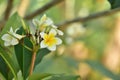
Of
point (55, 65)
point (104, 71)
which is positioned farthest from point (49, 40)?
point (55, 65)

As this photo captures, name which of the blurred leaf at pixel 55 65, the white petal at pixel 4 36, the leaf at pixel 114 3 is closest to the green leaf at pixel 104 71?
the blurred leaf at pixel 55 65

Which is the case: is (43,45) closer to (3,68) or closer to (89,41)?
(3,68)

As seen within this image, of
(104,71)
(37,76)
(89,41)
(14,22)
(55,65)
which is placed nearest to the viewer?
(37,76)

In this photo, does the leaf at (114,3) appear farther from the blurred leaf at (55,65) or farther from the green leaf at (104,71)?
the blurred leaf at (55,65)

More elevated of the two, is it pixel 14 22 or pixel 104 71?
pixel 14 22

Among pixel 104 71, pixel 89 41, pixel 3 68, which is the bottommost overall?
pixel 89 41

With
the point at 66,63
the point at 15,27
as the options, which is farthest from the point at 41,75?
the point at 66,63

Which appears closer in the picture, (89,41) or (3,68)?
(3,68)

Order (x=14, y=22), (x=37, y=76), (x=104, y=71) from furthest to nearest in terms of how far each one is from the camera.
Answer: (x=104, y=71) < (x=14, y=22) < (x=37, y=76)
